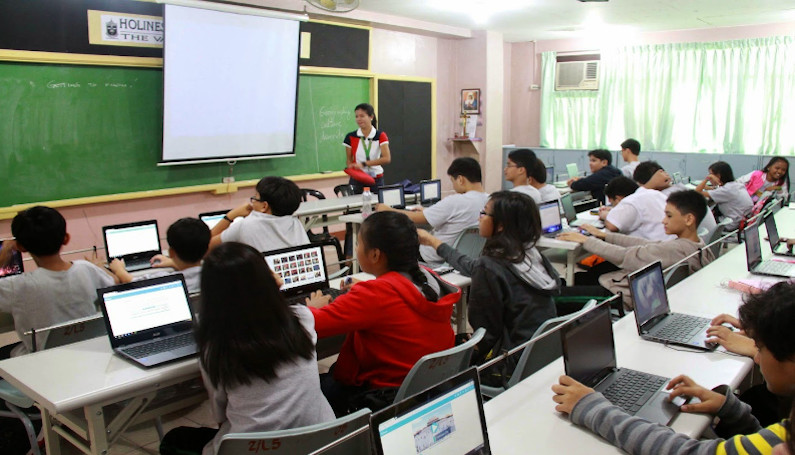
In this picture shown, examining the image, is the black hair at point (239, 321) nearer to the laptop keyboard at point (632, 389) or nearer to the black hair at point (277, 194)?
the laptop keyboard at point (632, 389)

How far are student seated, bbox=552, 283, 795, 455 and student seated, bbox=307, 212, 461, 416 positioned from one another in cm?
57

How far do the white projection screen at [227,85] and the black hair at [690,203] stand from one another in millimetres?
4526

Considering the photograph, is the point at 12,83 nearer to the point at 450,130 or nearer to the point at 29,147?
the point at 29,147

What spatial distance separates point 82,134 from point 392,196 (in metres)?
2.76

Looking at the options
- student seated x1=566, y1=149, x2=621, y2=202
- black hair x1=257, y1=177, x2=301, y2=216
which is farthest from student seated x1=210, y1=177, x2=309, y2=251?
student seated x1=566, y1=149, x2=621, y2=202

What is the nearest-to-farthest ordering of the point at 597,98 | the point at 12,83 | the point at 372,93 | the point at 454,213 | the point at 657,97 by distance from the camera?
the point at 454,213
the point at 12,83
the point at 372,93
the point at 657,97
the point at 597,98

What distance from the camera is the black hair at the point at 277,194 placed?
3523 mm

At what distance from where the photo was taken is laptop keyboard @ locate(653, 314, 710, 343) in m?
2.47

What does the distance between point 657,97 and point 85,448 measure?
9.77 metres

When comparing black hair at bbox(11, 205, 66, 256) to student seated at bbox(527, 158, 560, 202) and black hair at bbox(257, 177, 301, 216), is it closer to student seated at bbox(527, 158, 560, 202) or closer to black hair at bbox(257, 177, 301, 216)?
black hair at bbox(257, 177, 301, 216)

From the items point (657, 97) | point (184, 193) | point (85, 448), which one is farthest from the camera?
point (657, 97)

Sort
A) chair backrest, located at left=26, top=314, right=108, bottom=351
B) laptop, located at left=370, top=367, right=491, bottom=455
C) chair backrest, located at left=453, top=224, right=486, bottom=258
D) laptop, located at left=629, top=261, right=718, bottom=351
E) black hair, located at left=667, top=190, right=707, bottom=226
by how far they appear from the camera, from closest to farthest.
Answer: laptop, located at left=370, top=367, right=491, bottom=455
laptop, located at left=629, top=261, right=718, bottom=351
chair backrest, located at left=26, top=314, right=108, bottom=351
black hair, located at left=667, top=190, right=707, bottom=226
chair backrest, located at left=453, top=224, right=486, bottom=258

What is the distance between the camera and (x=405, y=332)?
224cm

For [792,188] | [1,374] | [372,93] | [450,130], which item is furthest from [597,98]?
[1,374]
